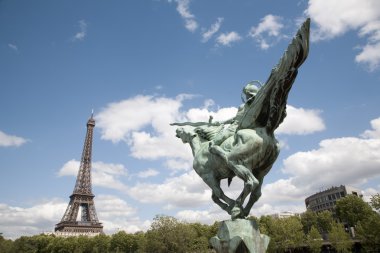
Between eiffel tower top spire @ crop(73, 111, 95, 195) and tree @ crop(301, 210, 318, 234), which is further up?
eiffel tower top spire @ crop(73, 111, 95, 195)

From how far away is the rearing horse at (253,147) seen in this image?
6.71 meters

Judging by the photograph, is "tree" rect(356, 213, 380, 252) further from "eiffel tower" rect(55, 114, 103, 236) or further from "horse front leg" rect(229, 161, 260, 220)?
"eiffel tower" rect(55, 114, 103, 236)

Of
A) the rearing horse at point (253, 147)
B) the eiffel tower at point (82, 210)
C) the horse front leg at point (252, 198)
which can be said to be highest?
the eiffel tower at point (82, 210)

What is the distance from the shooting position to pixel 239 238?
6.50m

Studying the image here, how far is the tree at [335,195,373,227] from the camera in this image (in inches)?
2197

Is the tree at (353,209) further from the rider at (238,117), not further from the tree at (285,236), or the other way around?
the rider at (238,117)

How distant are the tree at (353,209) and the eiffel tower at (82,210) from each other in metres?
62.2

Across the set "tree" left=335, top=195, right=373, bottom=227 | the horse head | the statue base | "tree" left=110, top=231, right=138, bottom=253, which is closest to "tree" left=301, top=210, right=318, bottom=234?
"tree" left=335, top=195, right=373, bottom=227

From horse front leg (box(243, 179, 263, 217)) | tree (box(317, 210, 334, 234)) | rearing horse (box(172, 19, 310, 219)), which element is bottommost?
horse front leg (box(243, 179, 263, 217))

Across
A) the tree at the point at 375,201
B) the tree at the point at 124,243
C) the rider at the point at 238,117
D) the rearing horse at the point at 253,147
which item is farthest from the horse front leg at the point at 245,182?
the tree at the point at 124,243

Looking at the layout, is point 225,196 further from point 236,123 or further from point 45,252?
point 45,252

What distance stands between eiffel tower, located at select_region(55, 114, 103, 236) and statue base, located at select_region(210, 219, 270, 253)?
289 feet

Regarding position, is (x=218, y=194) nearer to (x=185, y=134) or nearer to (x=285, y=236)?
(x=185, y=134)

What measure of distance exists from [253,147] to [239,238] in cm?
189
